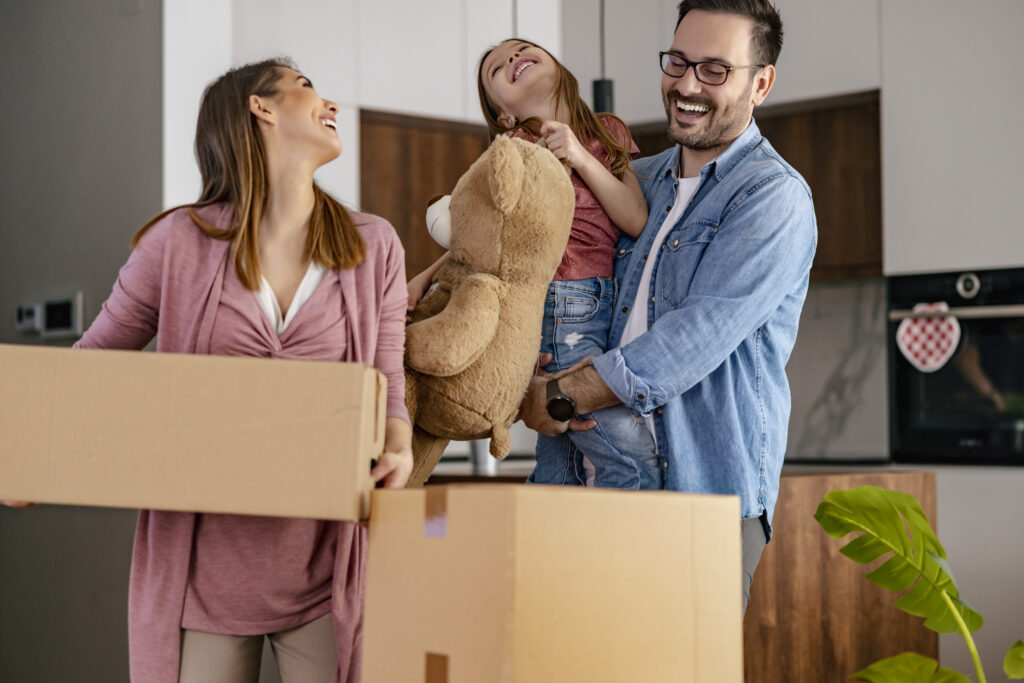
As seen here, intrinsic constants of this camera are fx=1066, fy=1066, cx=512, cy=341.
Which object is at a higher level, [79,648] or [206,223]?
[206,223]

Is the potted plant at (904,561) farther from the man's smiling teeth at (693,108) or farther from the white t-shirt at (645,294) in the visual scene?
the man's smiling teeth at (693,108)

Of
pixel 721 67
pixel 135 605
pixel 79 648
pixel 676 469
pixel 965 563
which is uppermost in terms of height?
pixel 721 67

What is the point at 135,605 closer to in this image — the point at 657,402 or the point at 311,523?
the point at 311,523

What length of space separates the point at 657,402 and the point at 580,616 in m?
0.50

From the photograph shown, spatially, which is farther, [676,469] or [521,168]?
[676,469]

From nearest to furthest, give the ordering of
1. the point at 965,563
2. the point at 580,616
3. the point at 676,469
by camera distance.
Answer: the point at 580,616 < the point at 676,469 < the point at 965,563

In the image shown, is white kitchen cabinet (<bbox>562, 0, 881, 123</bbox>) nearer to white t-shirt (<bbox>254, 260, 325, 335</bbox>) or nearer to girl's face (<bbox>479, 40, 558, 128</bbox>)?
girl's face (<bbox>479, 40, 558, 128</bbox>)

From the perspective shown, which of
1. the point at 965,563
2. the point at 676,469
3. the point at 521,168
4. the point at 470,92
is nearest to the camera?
the point at 521,168

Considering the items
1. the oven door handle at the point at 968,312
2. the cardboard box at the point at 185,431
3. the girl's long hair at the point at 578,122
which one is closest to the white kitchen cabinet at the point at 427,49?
the oven door handle at the point at 968,312

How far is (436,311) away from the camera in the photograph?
4.94 feet

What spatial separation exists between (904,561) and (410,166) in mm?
2402

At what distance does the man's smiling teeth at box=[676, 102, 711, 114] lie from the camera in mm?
1634

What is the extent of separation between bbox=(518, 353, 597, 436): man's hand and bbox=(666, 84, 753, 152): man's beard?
1.28 ft

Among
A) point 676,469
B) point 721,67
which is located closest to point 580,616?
point 676,469
